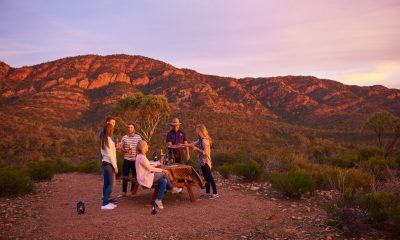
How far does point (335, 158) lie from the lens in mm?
16219

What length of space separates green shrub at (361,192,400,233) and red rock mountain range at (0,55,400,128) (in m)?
45.6

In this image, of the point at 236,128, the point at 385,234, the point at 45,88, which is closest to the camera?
the point at 385,234

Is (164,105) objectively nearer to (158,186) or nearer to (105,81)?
(158,186)

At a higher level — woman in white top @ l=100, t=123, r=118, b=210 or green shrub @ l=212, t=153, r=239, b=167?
woman in white top @ l=100, t=123, r=118, b=210

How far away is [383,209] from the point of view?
5.85 m

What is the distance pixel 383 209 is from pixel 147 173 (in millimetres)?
4331

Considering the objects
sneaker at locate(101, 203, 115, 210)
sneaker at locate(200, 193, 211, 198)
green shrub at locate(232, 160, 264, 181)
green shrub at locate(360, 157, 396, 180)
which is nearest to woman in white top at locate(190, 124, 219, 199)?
sneaker at locate(200, 193, 211, 198)

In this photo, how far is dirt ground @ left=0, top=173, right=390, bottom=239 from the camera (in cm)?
603

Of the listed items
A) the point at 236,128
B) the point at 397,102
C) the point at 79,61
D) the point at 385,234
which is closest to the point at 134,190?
the point at 385,234

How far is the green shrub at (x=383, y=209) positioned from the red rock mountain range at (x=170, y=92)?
45.6 metres

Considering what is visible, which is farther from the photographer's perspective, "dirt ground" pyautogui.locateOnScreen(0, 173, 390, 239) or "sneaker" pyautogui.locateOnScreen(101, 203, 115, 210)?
"sneaker" pyautogui.locateOnScreen(101, 203, 115, 210)

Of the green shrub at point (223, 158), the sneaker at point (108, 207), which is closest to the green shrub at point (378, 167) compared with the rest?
the green shrub at point (223, 158)

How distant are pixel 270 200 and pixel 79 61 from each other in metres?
75.5

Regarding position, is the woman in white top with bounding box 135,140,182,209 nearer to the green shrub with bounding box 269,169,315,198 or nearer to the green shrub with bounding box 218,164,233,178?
the green shrub with bounding box 269,169,315,198
